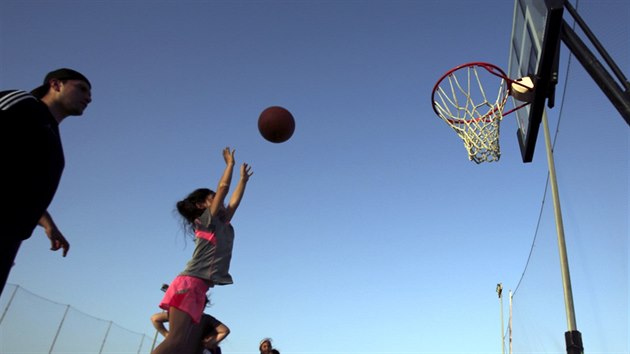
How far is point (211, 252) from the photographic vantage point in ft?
14.2

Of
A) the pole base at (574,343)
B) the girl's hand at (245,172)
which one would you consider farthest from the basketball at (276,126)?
the pole base at (574,343)

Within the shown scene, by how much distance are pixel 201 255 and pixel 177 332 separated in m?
0.70

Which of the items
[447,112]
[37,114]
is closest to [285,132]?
[447,112]

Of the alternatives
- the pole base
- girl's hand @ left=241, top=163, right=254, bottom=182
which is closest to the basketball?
girl's hand @ left=241, top=163, right=254, bottom=182

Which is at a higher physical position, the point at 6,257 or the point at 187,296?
the point at 187,296

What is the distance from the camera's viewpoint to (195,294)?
409 cm

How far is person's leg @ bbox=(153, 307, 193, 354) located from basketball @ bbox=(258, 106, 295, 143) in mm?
2252

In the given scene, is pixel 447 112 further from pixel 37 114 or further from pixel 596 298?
pixel 37 114

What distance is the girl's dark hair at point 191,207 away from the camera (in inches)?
185

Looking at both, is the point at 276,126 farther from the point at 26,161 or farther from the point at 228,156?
the point at 26,161

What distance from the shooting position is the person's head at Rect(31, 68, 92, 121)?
Result: 279cm

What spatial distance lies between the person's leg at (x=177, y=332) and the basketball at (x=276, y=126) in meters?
2.25

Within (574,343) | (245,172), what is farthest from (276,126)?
(574,343)

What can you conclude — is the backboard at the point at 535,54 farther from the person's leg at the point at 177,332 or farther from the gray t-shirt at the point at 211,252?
the person's leg at the point at 177,332
